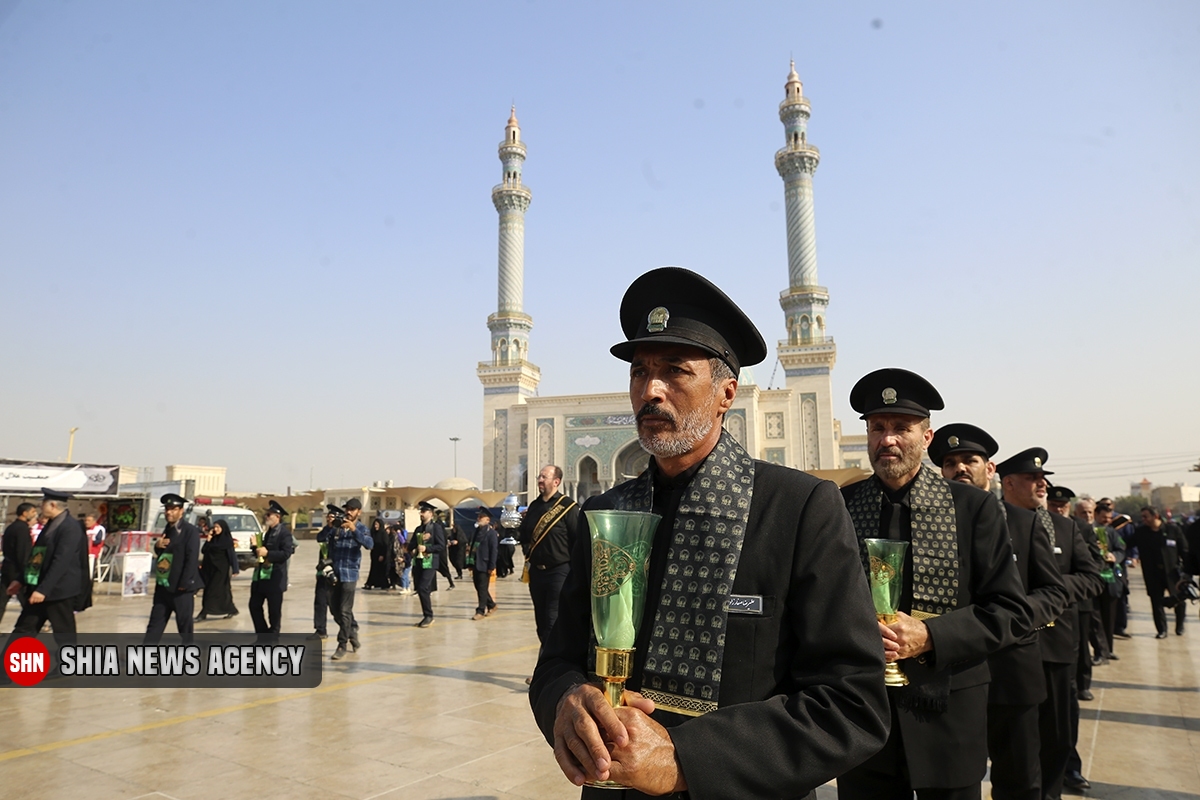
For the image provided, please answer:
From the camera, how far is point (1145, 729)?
5082mm

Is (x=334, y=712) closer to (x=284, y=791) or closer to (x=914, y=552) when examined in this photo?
(x=284, y=791)

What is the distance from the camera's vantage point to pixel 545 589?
627 centimetres

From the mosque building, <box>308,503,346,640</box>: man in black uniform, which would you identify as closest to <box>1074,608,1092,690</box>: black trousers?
<box>308,503,346,640</box>: man in black uniform

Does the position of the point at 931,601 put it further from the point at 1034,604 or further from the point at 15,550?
the point at 15,550

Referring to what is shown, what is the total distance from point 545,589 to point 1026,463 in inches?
148

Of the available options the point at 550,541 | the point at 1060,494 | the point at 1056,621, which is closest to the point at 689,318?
the point at 1056,621

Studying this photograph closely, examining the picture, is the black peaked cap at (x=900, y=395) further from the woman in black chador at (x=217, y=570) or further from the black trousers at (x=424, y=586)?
the woman in black chador at (x=217, y=570)

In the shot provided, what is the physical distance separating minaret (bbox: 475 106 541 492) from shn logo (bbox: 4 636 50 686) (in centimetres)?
3717

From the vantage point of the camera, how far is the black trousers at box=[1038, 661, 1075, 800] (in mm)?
3551

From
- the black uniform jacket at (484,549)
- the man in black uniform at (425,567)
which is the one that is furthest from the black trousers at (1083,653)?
the black uniform jacket at (484,549)

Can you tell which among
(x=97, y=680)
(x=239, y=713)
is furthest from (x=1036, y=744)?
(x=97, y=680)

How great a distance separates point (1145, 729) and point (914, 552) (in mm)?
4186

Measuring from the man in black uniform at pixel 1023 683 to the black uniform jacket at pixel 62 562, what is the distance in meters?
7.34

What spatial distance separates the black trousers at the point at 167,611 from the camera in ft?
23.3
